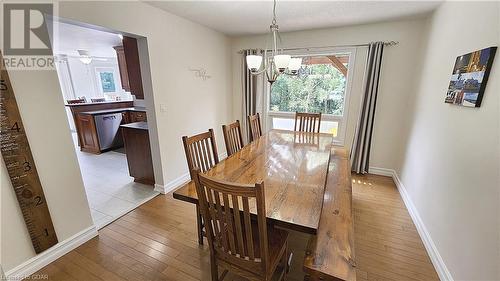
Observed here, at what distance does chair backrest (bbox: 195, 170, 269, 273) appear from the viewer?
3.21ft

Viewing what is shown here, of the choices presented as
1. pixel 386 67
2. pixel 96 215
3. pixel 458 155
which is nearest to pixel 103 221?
pixel 96 215

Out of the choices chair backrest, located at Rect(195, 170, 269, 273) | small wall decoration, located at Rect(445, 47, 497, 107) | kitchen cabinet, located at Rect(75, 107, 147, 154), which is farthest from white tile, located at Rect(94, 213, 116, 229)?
small wall decoration, located at Rect(445, 47, 497, 107)

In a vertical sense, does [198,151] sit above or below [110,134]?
A: above

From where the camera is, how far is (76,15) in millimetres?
1757

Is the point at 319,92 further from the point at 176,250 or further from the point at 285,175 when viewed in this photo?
the point at 176,250

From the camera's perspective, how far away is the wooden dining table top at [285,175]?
46.1 inches

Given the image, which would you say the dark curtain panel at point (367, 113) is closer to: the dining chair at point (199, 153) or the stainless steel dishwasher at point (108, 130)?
the dining chair at point (199, 153)

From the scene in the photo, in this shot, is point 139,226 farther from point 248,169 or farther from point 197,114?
point 197,114

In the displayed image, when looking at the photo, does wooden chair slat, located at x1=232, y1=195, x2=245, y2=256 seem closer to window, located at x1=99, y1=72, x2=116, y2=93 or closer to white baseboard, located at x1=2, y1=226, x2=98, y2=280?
white baseboard, located at x1=2, y1=226, x2=98, y2=280

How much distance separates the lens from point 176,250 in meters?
1.90

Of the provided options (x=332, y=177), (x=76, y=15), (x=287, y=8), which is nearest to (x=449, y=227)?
(x=332, y=177)

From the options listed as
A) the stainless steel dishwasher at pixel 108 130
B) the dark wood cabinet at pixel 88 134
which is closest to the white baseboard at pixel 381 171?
the stainless steel dishwasher at pixel 108 130

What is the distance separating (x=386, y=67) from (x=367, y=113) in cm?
72

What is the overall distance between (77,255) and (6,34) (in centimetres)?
180
